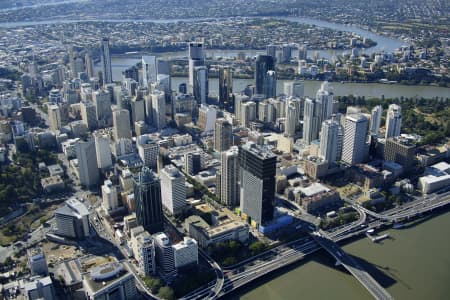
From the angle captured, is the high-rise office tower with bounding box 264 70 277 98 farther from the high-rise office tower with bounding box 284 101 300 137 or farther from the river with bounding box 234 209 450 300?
the river with bounding box 234 209 450 300

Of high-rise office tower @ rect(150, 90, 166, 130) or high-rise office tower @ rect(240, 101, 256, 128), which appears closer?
high-rise office tower @ rect(150, 90, 166, 130)

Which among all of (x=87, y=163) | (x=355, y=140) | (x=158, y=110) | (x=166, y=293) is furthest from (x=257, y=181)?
(x=158, y=110)

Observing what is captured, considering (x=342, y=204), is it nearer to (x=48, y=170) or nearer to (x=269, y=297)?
(x=269, y=297)

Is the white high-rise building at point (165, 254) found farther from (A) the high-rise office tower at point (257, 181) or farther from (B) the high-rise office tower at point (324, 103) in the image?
(B) the high-rise office tower at point (324, 103)

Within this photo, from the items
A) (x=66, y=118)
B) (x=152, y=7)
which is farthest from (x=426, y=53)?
(x=152, y=7)

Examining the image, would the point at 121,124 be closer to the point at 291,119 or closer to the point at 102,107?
the point at 102,107

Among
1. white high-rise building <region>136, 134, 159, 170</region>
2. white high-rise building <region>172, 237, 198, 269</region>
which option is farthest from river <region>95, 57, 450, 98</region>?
white high-rise building <region>172, 237, 198, 269</region>
